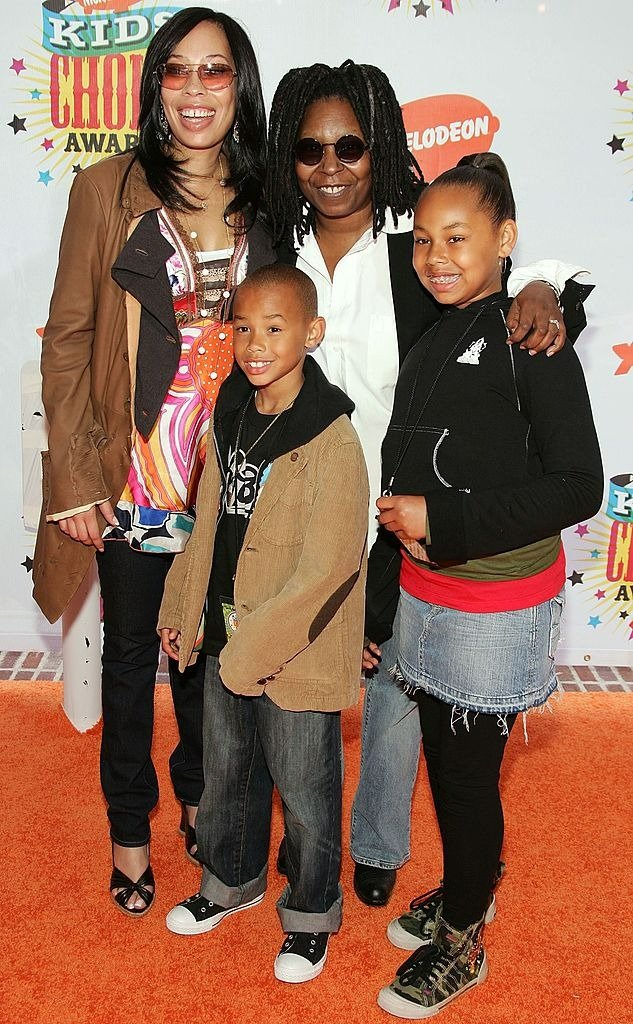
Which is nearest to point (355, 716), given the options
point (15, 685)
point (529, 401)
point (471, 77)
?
point (15, 685)

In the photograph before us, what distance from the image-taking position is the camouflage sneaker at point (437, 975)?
1.87 m

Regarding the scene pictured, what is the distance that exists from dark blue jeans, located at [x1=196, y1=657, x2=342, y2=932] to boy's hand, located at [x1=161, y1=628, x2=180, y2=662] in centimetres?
8

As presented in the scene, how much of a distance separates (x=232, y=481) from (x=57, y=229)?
6.09 feet

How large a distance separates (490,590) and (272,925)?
96 cm

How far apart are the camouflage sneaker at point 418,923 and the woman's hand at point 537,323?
3.57 ft

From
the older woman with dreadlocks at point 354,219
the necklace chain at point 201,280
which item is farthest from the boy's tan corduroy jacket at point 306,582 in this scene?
the necklace chain at point 201,280

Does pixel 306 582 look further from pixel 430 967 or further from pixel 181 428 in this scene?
pixel 430 967

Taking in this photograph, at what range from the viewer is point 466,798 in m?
1.78

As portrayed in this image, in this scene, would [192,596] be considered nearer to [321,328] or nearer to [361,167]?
[321,328]

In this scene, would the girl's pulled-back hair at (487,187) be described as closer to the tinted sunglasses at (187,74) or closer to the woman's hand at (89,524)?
the tinted sunglasses at (187,74)

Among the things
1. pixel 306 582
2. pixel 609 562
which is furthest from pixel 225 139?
pixel 609 562

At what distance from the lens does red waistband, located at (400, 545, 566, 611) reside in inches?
66.0

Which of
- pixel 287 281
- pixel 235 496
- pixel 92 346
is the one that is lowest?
pixel 235 496

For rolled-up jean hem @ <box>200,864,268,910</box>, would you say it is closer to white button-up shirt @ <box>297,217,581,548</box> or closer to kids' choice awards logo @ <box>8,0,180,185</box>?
white button-up shirt @ <box>297,217,581,548</box>
